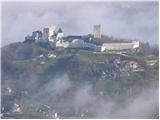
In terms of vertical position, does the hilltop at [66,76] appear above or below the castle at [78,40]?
below

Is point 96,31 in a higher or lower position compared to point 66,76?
higher

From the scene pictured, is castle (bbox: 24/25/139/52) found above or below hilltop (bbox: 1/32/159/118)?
above

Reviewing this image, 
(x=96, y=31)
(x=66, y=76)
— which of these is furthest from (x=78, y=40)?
(x=66, y=76)

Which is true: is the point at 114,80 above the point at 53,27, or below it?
below

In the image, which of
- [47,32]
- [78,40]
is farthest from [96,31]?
[47,32]

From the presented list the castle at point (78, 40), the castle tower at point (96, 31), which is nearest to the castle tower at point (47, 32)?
the castle at point (78, 40)

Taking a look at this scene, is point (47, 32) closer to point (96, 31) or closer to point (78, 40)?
point (78, 40)

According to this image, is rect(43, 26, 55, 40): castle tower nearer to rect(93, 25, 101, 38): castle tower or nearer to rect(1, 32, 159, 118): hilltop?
rect(1, 32, 159, 118): hilltop

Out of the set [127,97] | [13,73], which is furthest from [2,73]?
[127,97]

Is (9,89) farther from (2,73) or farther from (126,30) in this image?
(126,30)

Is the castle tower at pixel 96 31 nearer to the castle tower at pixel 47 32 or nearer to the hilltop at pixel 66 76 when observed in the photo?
the hilltop at pixel 66 76

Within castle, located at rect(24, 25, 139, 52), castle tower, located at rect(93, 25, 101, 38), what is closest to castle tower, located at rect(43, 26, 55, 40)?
castle, located at rect(24, 25, 139, 52)
